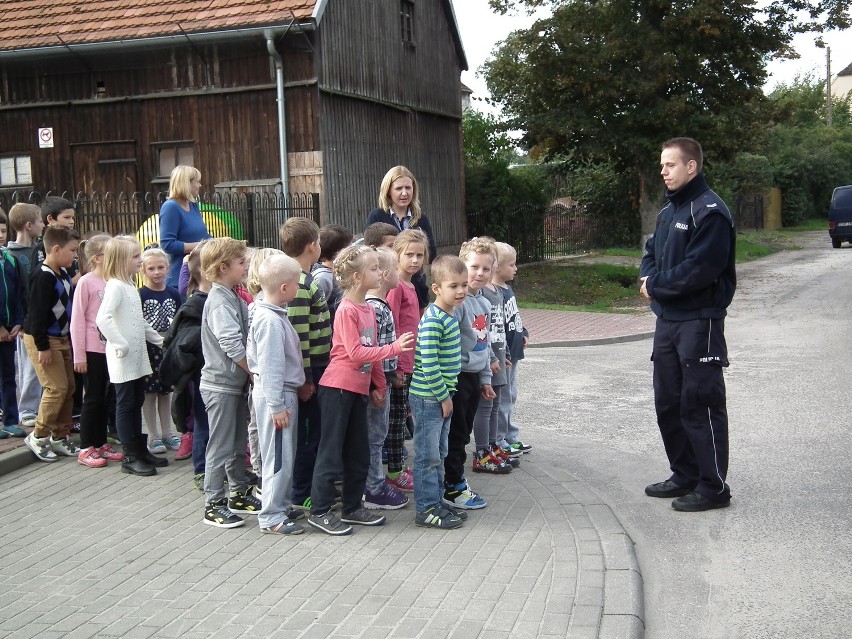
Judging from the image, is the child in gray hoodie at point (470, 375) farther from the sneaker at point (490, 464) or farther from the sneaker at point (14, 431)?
the sneaker at point (14, 431)

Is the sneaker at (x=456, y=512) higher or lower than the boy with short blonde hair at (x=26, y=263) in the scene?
lower

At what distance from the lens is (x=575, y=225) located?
31.1 m

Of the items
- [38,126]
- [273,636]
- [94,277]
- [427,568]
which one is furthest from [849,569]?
[38,126]

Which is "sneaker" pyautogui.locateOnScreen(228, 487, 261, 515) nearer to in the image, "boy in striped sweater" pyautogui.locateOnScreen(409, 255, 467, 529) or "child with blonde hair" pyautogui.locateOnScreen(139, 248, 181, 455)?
"boy in striped sweater" pyautogui.locateOnScreen(409, 255, 467, 529)

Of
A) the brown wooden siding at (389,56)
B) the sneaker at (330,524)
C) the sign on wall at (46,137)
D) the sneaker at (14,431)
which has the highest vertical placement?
the brown wooden siding at (389,56)

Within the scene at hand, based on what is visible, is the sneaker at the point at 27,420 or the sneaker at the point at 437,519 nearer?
the sneaker at the point at 437,519

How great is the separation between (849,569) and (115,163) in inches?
617

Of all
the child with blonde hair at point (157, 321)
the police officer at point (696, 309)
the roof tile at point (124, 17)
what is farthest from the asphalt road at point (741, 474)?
the roof tile at point (124, 17)

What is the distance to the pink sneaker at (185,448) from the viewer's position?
7430mm

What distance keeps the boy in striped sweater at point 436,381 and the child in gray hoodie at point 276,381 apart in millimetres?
711

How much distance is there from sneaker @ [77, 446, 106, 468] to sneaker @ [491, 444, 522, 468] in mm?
2917

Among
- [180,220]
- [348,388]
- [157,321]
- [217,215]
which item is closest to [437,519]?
[348,388]

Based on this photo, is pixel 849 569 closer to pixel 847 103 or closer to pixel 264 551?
pixel 264 551

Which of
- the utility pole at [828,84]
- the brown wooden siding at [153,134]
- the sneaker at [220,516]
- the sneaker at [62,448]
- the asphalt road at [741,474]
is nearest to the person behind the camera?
the asphalt road at [741,474]
